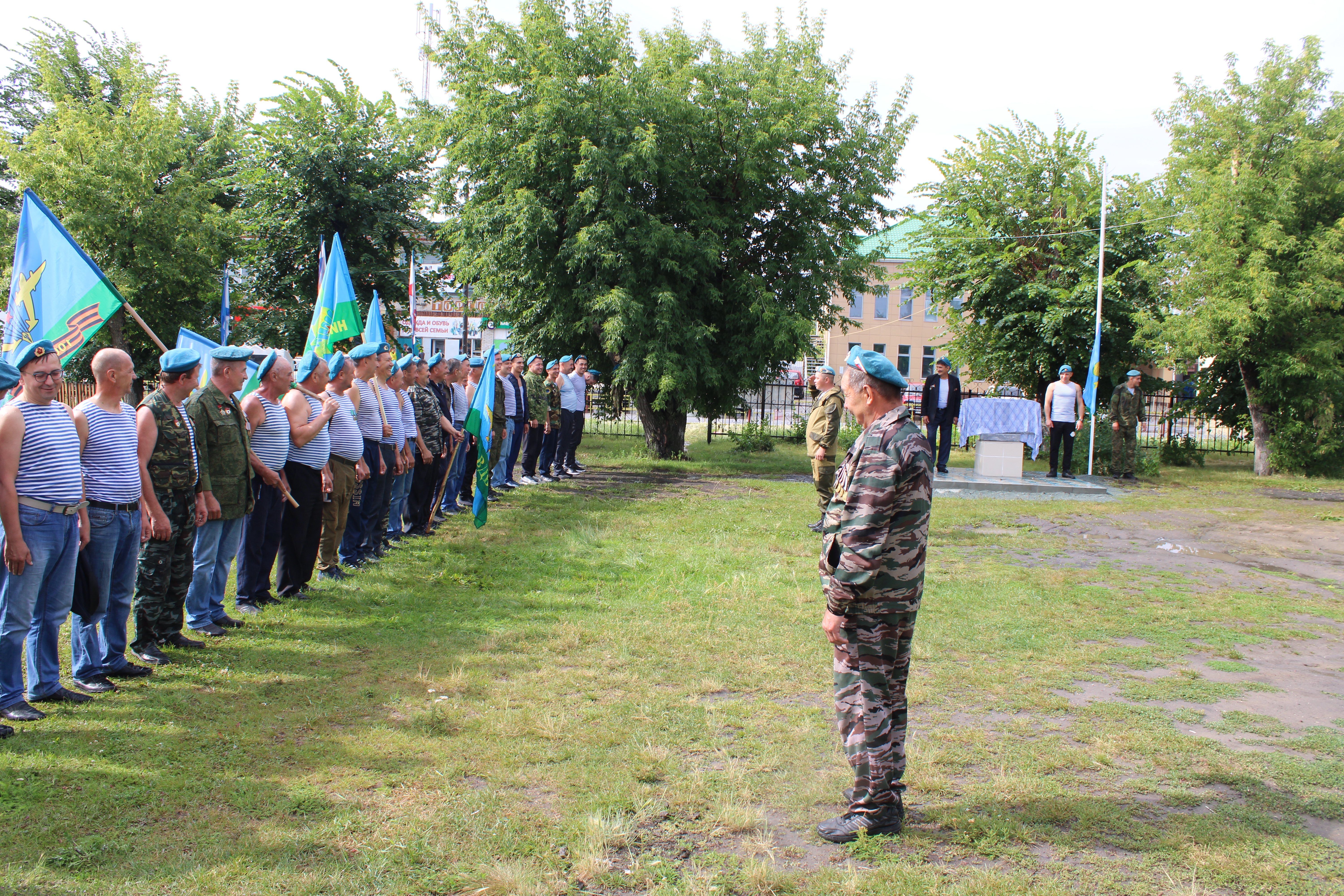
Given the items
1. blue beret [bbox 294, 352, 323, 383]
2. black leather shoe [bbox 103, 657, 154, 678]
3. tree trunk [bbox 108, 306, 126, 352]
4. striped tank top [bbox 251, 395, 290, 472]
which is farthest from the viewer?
tree trunk [bbox 108, 306, 126, 352]

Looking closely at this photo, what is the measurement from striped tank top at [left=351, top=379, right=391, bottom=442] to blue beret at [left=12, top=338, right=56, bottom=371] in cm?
349

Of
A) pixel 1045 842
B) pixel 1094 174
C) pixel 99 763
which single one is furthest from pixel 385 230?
pixel 1045 842

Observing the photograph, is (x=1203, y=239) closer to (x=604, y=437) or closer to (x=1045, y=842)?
(x=604, y=437)

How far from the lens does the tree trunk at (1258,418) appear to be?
760 inches

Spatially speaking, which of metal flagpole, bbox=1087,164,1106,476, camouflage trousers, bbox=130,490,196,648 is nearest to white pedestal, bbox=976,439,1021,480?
metal flagpole, bbox=1087,164,1106,476

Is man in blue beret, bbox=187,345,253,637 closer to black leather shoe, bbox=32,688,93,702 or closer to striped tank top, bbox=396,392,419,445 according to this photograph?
black leather shoe, bbox=32,688,93,702

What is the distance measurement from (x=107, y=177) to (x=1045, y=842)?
22.6 m

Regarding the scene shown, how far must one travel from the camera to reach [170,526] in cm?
570

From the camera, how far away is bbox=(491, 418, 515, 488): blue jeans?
13773 mm

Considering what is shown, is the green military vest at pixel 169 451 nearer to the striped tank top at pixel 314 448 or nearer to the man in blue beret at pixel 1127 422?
the striped tank top at pixel 314 448

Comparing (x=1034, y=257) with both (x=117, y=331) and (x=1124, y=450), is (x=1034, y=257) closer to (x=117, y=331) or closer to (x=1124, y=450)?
(x=1124, y=450)

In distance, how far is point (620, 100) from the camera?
57.2ft

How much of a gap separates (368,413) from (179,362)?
2713mm

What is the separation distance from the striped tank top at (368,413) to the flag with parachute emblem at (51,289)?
2571 mm
